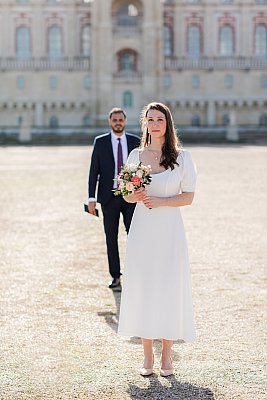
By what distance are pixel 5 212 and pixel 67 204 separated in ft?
5.66

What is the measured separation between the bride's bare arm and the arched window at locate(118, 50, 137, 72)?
59947mm

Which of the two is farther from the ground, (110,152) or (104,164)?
(110,152)

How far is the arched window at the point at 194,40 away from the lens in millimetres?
66812

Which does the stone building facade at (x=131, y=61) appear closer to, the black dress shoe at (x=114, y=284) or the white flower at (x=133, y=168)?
the black dress shoe at (x=114, y=284)

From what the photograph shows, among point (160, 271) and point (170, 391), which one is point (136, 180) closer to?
point (160, 271)

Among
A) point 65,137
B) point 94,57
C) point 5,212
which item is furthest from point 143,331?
point 94,57

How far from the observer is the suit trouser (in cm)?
922

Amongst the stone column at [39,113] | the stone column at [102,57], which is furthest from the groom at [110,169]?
the stone column at [39,113]

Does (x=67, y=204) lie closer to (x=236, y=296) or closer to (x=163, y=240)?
(x=236, y=296)

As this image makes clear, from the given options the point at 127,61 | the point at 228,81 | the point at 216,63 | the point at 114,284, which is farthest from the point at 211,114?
the point at 114,284

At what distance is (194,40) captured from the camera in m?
67.2

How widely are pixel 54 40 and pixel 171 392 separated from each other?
63.3m

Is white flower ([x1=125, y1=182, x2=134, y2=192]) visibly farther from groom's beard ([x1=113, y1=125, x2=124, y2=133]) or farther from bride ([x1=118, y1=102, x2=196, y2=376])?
groom's beard ([x1=113, y1=125, x2=124, y2=133])

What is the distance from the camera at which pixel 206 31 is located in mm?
67062
